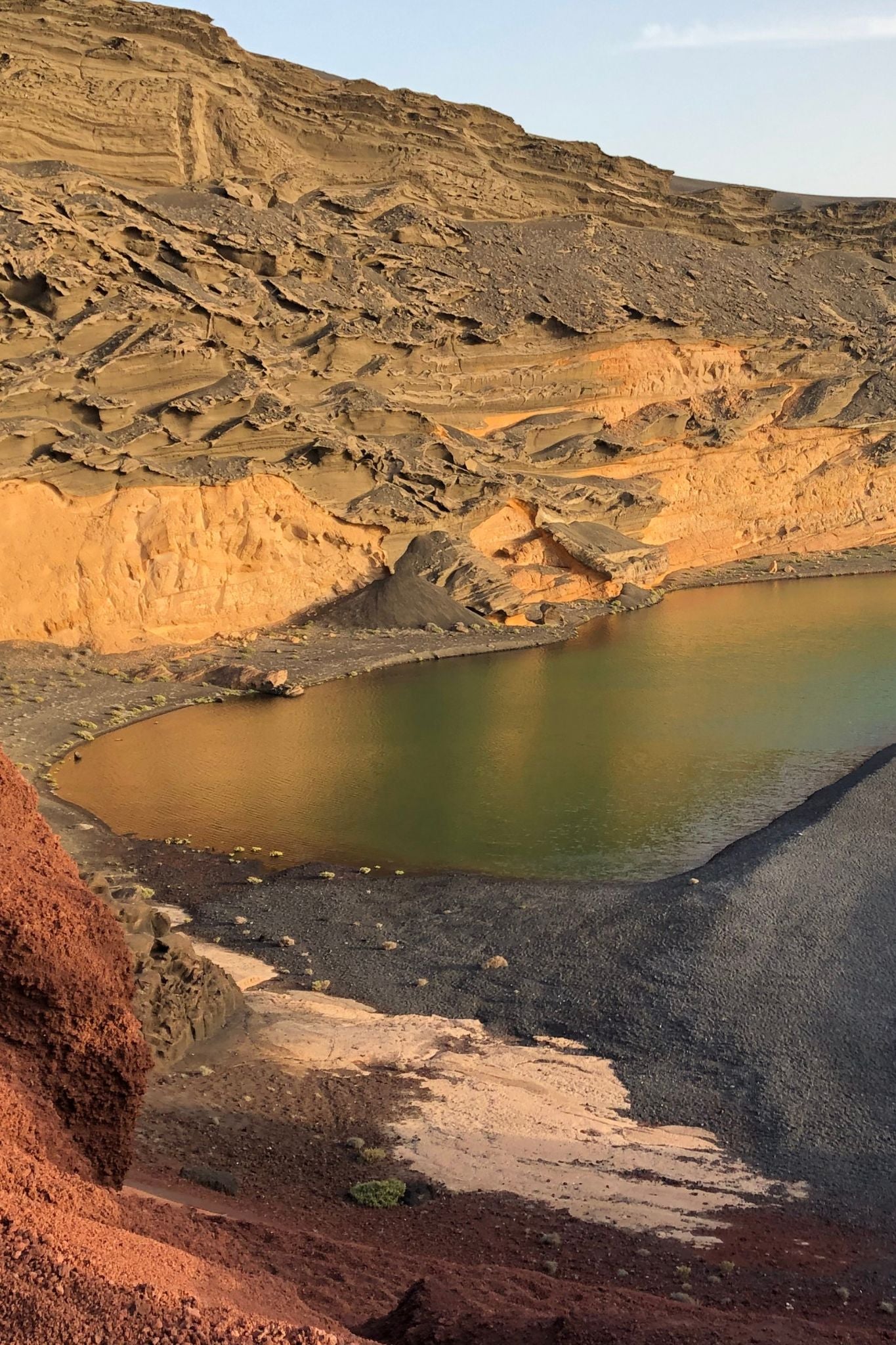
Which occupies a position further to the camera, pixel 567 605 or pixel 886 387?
pixel 886 387

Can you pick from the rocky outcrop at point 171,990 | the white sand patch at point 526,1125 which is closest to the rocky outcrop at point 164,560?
the rocky outcrop at point 171,990

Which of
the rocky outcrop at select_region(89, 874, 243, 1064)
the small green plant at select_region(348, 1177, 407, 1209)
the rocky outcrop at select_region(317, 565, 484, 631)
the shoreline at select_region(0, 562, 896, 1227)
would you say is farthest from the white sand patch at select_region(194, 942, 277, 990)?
the rocky outcrop at select_region(317, 565, 484, 631)

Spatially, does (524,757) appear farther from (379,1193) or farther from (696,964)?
(379,1193)

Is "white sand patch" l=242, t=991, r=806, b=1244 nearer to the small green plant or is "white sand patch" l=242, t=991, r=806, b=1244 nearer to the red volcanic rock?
the small green plant

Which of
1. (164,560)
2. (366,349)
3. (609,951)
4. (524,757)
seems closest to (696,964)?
(609,951)

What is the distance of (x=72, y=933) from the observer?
7633 mm

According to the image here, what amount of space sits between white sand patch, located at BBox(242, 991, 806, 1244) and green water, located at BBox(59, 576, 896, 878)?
688cm

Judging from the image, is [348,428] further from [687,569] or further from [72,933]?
[72,933]

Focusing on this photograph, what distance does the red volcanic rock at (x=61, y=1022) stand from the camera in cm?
732

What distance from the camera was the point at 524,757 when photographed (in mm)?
28859

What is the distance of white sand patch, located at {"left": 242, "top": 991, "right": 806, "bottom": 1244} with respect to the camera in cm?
1129

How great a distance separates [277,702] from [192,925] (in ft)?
48.4

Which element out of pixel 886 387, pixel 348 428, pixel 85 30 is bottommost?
pixel 348 428

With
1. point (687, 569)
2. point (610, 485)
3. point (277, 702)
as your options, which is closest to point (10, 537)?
point (277, 702)
